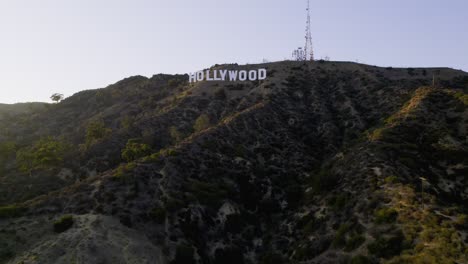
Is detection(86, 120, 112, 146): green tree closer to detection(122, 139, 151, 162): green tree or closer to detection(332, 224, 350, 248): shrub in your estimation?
detection(122, 139, 151, 162): green tree

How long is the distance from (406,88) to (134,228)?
86.9 metres

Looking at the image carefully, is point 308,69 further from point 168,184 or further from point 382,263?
point 382,263

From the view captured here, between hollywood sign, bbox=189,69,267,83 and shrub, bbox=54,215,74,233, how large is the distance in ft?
301

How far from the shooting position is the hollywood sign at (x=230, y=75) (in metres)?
129

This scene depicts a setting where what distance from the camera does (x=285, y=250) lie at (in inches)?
1948

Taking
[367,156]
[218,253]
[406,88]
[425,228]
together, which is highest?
[406,88]

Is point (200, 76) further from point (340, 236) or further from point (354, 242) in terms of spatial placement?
point (354, 242)

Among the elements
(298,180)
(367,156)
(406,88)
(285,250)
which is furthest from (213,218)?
(406,88)

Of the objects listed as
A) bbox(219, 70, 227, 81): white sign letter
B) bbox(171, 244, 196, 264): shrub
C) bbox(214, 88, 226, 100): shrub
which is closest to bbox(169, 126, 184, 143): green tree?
bbox(214, 88, 226, 100): shrub

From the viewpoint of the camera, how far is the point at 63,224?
43.7m

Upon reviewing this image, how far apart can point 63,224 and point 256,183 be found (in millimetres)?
32801

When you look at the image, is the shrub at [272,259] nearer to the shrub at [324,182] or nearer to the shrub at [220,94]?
the shrub at [324,182]

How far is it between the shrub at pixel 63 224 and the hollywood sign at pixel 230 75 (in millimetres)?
91866

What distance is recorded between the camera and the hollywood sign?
423ft
